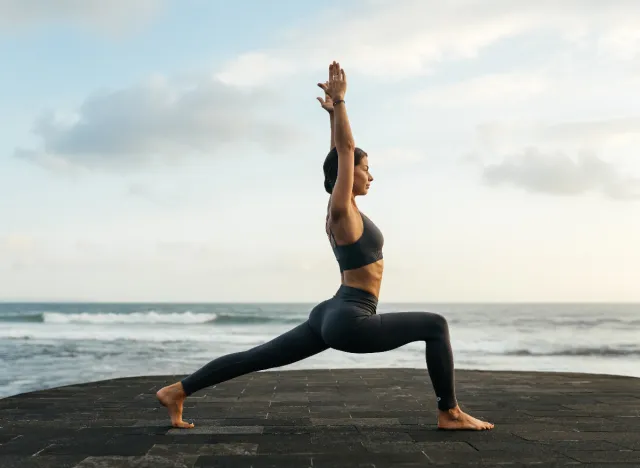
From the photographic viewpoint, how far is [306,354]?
14.0ft

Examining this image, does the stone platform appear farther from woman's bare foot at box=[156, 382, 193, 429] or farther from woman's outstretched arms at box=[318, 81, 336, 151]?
woman's outstretched arms at box=[318, 81, 336, 151]

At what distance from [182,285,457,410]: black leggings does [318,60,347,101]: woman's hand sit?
119cm

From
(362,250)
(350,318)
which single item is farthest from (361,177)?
(350,318)

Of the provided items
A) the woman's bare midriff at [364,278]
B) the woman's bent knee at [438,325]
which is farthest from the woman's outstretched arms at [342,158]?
the woman's bent knee at [438,325]

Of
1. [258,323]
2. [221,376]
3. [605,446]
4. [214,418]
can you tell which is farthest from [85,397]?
[258,323]

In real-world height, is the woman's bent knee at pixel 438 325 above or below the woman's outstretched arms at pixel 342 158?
below

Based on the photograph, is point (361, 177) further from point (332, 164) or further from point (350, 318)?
point (350, 318)

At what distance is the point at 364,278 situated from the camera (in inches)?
161

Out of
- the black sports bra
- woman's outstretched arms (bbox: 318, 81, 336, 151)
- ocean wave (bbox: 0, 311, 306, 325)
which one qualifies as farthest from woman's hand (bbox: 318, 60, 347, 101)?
ocean wave (bbox: 0, 311, 306, 325)

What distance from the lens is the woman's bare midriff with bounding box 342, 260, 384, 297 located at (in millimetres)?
4082

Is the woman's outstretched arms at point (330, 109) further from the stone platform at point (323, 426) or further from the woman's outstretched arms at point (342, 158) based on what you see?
the stone platform at point (323, 426)

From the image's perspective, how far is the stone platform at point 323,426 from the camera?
3.46m

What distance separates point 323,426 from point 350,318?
38.6 inches

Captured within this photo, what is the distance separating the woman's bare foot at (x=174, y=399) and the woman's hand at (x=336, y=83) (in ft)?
7.10
